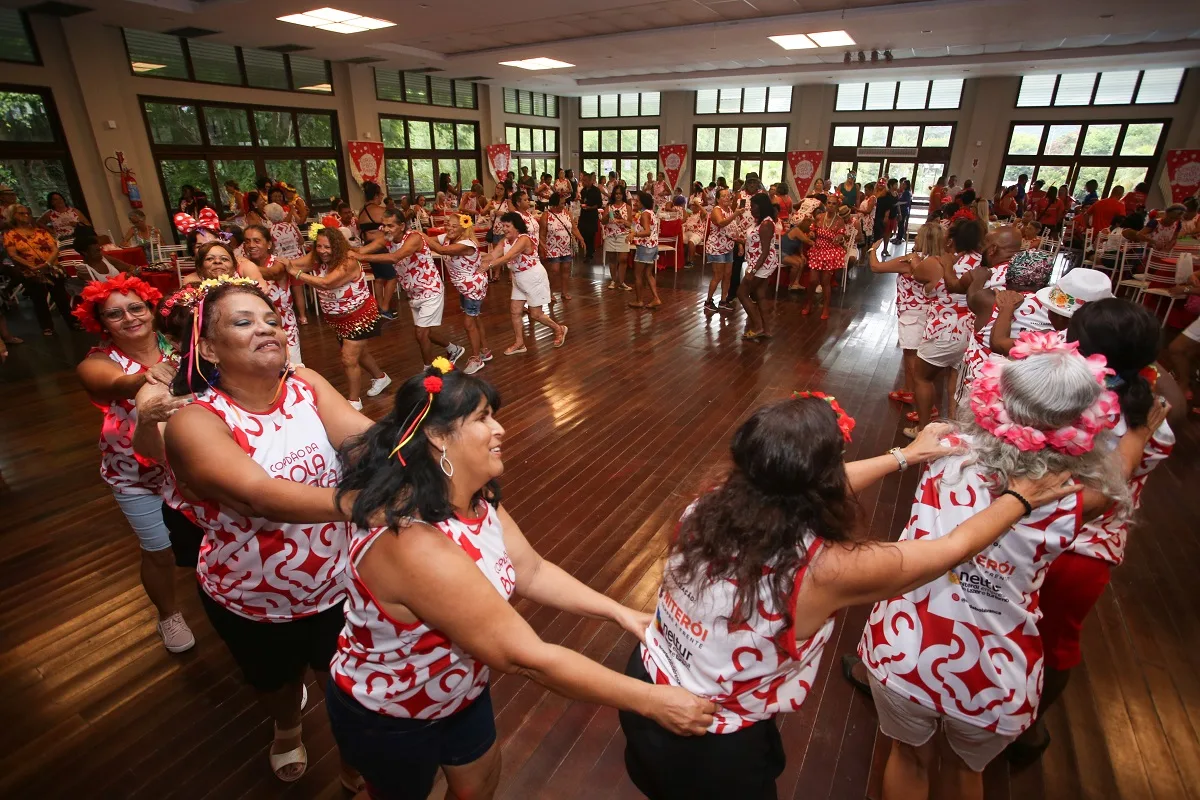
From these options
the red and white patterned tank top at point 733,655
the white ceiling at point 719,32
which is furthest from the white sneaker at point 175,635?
the white ceiling at point 719,32

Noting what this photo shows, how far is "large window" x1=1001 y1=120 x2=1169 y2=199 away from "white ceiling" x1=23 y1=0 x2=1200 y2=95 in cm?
208

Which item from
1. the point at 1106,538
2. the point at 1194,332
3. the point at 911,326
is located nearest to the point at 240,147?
the point at 911,326

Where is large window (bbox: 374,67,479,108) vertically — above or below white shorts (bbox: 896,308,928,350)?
above

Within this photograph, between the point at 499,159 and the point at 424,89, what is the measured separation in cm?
238

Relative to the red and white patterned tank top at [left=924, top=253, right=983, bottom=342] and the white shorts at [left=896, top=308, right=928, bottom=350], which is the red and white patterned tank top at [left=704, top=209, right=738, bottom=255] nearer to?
the white shorts at [left=896, top=308, right=928, bottom=350]

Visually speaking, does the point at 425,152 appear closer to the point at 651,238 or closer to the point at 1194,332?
the point at 651,238

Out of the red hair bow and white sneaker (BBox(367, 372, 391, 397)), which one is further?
white sneaker (BBox(367, 372, 391, 397))

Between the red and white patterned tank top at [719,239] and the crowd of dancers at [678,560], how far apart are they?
19.6 ft

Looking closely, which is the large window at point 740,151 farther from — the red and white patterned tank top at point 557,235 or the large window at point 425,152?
the red and white patterned tank top at point 557,235

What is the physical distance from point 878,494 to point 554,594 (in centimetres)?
273

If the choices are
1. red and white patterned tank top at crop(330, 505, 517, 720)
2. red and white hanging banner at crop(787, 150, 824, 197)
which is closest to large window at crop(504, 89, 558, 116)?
red and white hanging banner at crop(787, 150, 824, 197)

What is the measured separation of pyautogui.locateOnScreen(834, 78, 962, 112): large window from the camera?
49.8 feet

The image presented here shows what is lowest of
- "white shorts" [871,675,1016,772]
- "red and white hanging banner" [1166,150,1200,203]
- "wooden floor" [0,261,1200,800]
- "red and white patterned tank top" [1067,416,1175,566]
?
"wooden floor" [0,261,1200,800]

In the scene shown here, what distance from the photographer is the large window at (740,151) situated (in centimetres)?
1758
